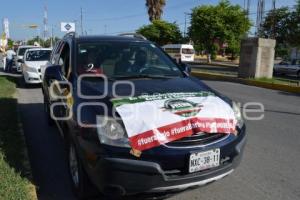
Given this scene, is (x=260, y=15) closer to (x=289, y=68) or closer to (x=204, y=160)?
(x=289, y=68)

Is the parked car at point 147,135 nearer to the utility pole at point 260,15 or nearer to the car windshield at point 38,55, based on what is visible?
→ the car windshield at point 38,55

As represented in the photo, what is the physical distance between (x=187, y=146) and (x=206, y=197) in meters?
0.99

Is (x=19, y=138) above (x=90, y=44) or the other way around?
the other way around

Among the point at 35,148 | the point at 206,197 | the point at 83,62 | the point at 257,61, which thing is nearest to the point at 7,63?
the point at 257,61

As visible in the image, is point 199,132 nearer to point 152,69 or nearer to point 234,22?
point 152,69

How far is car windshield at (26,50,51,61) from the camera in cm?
1518

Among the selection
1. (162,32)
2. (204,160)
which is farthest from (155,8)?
(204,160)

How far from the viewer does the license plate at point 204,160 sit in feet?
11.2

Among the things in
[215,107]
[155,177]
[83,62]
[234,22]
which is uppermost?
[234,22]

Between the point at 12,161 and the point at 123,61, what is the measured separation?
191 centimetres

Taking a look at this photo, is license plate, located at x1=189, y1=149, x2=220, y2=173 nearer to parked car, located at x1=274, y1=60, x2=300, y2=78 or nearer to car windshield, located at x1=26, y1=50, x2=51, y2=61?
car windshield, located at x1=26, y1=50, x2=51, y2=61

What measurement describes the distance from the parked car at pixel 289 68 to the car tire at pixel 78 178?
25969 mm

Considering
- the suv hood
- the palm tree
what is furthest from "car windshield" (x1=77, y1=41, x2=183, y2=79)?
the palm tree

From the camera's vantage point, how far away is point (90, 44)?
515cm
